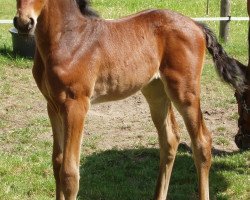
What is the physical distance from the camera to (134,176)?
5223 mm

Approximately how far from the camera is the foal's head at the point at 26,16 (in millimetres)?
3379

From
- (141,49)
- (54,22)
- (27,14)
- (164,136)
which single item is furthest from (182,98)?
(27,14)

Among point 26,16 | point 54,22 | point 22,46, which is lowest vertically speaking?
point 22,46

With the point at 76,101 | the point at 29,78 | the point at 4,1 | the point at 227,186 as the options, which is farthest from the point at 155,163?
the point at 4,1

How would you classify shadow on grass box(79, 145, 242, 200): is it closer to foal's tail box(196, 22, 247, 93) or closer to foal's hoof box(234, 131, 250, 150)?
foal's hoof box(234, 131, 250, 150)

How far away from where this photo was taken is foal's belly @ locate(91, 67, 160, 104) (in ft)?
13.0

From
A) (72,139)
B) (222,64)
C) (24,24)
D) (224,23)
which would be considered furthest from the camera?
(224,23)

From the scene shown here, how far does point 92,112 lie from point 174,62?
105 inches

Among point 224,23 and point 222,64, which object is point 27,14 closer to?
point 222,64

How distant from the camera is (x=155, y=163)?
217 inches

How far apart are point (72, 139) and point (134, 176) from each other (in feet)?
5.22

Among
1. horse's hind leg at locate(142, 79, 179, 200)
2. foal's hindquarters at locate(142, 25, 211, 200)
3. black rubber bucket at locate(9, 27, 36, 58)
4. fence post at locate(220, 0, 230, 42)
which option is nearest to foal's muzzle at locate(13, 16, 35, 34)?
foal's hindquarters at locate(142, 25, 211, 200)

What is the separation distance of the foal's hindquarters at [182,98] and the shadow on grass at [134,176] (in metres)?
0.31

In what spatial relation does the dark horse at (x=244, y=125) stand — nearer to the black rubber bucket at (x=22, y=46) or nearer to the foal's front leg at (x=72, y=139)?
the foal's front leg at (x=72, y=139)
